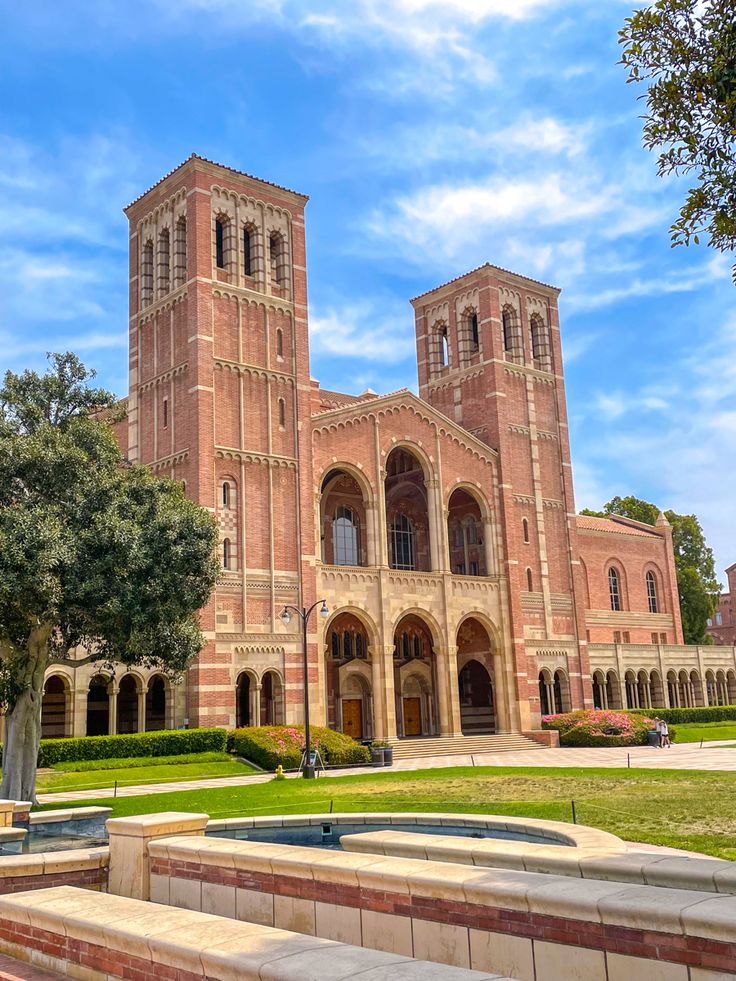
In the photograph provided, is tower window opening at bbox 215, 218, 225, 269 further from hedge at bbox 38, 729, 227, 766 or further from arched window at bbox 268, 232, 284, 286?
hedge at bbox 38, 729, 227, 766

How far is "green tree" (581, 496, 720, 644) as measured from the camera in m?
75.9

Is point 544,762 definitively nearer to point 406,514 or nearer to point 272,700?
point 272,700

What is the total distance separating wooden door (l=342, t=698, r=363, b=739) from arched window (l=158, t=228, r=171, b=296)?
2149 cm

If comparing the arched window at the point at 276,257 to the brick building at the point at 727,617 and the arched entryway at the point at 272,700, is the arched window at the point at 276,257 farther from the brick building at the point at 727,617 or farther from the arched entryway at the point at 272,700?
the brick building at the point at 727,617

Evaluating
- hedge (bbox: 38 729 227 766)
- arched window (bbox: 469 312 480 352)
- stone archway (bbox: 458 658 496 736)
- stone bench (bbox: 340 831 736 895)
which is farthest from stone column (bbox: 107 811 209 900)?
arched window (bbox: 469 312 480 352)

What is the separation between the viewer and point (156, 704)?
133ft

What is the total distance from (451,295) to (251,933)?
170 ft

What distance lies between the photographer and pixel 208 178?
1666 inches

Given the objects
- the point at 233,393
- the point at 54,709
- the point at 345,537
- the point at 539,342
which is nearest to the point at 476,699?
the point at 345,537

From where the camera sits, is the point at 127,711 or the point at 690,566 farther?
the point at 690,566

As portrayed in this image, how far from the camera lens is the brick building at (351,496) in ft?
131

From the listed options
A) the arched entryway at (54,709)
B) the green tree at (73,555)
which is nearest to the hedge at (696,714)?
the arched entryway at (54,709)

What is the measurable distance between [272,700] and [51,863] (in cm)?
2982

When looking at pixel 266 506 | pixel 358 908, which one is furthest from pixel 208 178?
pixel 358 908
